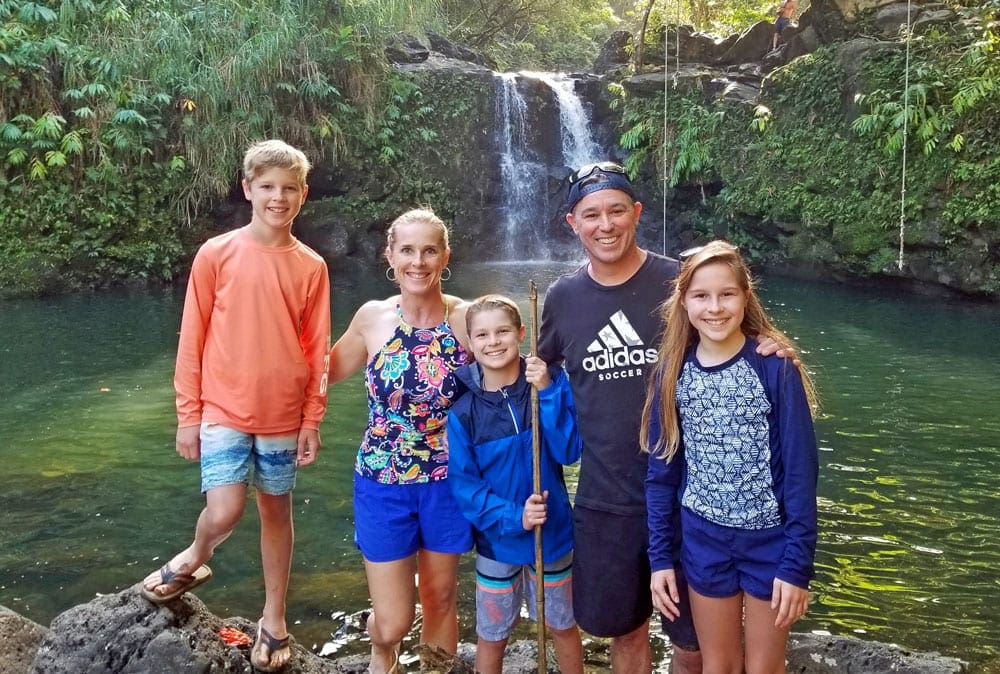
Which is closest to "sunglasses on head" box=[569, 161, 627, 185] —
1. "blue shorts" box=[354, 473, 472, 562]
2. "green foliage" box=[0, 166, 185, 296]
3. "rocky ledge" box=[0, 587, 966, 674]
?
"blue shorts" box=[354, 473, 472, 562]

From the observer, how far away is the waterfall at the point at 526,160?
64.5 feet

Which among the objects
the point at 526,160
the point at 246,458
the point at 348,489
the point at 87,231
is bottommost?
the point at 348,489

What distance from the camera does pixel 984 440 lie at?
22.8ft

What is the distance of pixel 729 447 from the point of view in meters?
2.50

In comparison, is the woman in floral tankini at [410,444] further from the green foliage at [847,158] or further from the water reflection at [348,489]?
the green foliage at [847,158]

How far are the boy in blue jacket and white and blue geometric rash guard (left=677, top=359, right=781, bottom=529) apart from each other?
48cm

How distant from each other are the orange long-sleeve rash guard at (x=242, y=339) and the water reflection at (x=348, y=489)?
1587 mm

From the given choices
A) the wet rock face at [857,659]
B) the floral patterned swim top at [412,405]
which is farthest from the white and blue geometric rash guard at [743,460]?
the wet rock face at [857,659]

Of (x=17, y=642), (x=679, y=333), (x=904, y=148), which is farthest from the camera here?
(x=904, y=148)

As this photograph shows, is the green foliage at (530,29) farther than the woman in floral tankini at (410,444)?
Yes

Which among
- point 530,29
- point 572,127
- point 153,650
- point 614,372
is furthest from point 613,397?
point 530,29

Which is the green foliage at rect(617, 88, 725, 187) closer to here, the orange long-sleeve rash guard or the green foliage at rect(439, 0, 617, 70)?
the green foliage at rect(439, 0, 617, 70)

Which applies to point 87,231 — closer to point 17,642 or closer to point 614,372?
point 17,642

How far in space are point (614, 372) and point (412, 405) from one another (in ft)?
2.40
